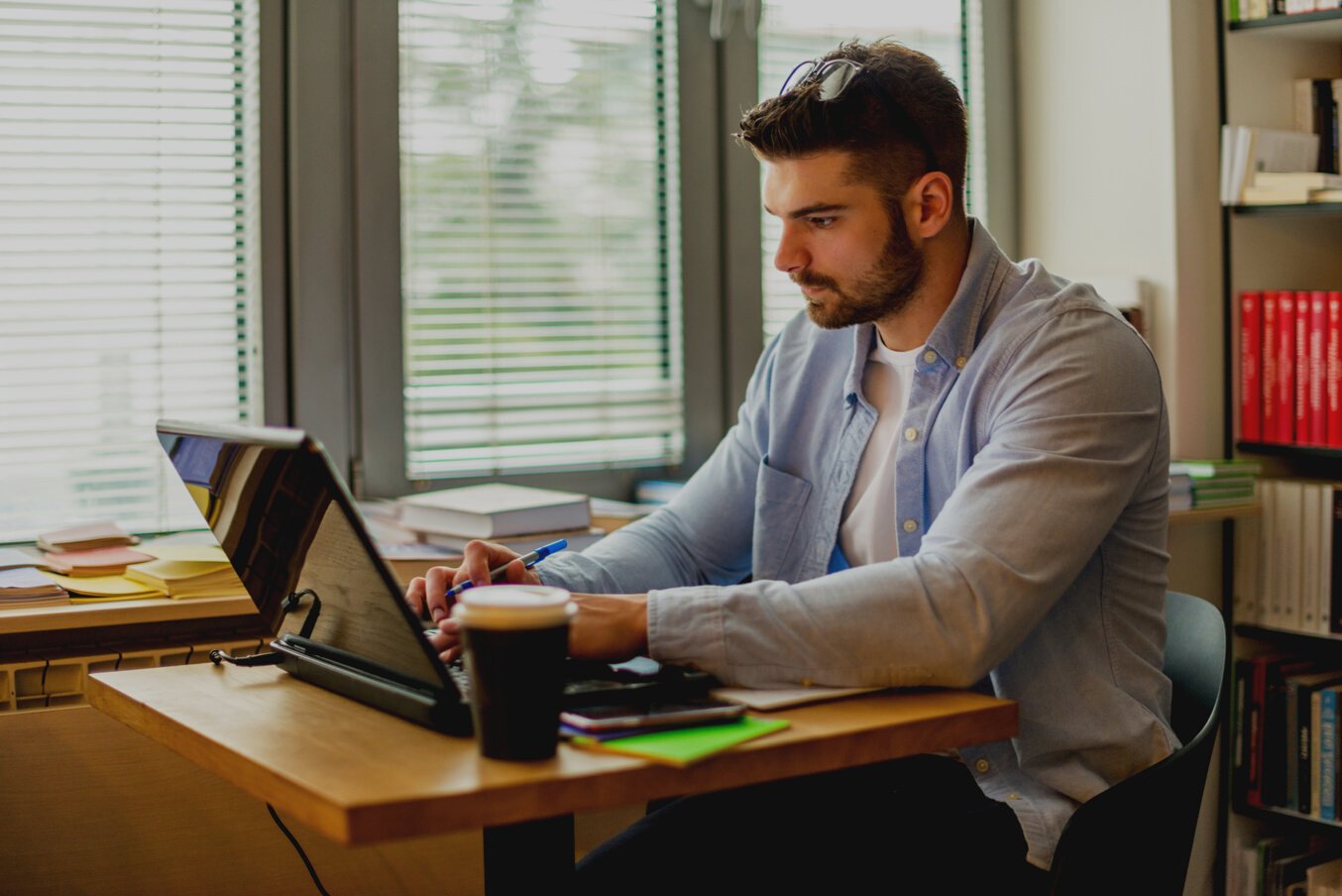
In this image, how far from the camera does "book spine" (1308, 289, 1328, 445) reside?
2535 millimetres

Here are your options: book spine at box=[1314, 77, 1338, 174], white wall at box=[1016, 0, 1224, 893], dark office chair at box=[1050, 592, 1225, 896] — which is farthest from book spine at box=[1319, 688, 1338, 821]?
dark office chair at box=[1050, 592, 1225, 896]

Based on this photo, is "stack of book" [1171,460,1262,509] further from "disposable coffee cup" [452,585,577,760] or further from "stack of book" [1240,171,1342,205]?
"disposable coffee cup" [452,585,577,760]

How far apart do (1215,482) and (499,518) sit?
1315 millimetres

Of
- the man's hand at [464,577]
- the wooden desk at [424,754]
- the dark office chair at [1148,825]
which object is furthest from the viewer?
the man's hand at [464,577]

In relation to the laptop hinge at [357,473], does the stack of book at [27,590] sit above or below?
below

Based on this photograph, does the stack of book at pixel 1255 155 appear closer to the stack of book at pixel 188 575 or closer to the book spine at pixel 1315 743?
the book spine at pixel 1315 743

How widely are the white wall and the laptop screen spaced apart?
1.88 meters

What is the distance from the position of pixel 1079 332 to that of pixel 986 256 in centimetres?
21

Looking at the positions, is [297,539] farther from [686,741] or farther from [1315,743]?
[1315,743]

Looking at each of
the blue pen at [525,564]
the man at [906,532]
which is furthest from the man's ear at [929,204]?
the blue pen at [525,564]

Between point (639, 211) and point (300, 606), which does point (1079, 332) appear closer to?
point (300, 606)

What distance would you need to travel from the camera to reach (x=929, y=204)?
5.54 ft

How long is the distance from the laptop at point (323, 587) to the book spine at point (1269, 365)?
5.88 feet

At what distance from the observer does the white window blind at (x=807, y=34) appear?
2787mm
